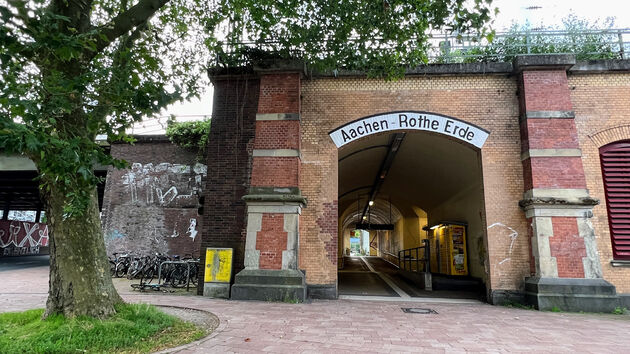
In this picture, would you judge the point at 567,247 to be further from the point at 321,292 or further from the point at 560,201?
the point at 321,292

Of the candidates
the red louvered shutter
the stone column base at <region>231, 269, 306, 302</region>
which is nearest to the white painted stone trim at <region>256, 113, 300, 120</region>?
the stone column base at <region>231, 269, 306, 302</region>

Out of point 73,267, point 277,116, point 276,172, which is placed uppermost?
point 277,116

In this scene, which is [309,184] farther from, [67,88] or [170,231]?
[170,231]

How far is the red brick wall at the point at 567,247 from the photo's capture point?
787cm

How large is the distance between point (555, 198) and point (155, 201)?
43.1 ft

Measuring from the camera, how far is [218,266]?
28.9 feet

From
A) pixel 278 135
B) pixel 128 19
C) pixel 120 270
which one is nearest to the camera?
pixel 128 19

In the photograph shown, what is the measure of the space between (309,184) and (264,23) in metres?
3.97

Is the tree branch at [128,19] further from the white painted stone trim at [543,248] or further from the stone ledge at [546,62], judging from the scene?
the white painted stone trim at [543,248]

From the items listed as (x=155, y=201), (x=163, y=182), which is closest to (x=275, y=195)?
(x=163, y=182)

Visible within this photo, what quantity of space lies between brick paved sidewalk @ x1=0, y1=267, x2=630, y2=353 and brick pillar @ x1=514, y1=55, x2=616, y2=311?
592mm

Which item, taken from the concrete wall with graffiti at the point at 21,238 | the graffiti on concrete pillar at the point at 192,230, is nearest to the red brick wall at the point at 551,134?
the graffiti on concrete pillar at the point at 192,230

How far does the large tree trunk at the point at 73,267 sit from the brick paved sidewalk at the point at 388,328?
173cm

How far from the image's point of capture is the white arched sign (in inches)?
362
